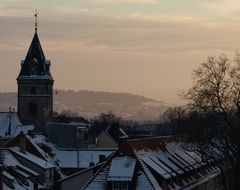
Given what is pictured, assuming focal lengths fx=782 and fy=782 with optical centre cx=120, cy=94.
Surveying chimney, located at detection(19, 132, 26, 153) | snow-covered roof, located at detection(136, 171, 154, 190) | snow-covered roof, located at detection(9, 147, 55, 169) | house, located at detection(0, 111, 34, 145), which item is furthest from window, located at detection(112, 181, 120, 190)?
house, located at detection(0, 111, 34, 145)

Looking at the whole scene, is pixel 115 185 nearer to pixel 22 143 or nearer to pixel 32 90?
pixel 22 143

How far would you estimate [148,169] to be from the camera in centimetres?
4969

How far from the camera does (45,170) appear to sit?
70250 millimetres

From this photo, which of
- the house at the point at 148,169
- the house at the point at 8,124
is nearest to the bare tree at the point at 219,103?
the house at the point at 148,169

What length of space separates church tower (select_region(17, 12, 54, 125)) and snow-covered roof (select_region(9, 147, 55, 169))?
43631mm

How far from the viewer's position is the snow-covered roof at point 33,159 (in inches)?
2777

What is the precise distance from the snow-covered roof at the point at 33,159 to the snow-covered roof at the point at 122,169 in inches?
853

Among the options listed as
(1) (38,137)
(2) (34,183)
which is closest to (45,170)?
(2) (34,183)

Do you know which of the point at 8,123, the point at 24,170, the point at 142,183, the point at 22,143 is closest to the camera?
the point at 142,183

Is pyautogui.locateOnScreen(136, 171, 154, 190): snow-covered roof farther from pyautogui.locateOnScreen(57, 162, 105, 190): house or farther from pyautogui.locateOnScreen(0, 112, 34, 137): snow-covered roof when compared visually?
pyautogui.locateOnScreen(0, 112, 34, 137): snow-covered roof

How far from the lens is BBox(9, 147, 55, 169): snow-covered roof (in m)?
70.5

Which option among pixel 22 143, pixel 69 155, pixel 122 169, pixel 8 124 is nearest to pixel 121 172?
pixel 122 169

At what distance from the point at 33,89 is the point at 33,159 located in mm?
48760

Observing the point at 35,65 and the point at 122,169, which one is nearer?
the point at 122,169
